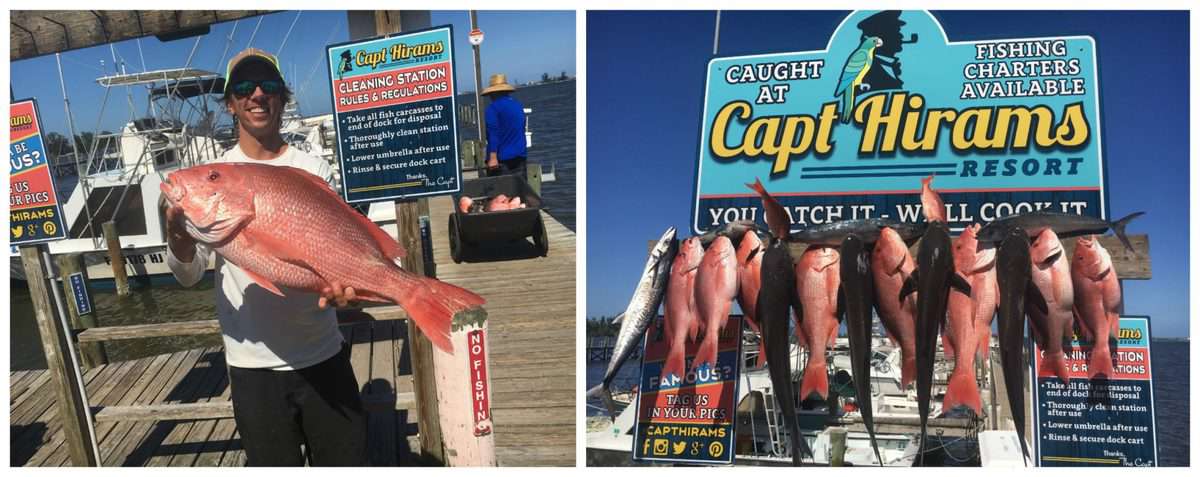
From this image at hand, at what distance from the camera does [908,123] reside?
315cm

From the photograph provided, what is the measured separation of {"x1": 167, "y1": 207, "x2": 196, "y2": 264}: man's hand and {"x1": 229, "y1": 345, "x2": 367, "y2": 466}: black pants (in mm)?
439

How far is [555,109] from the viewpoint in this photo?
46906mm

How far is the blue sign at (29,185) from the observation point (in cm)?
325

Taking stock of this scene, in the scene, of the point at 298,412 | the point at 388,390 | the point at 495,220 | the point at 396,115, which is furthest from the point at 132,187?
the point at 298,412

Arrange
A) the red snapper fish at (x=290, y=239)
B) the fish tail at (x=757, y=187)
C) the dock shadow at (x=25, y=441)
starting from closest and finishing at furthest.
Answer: the red snapper fish at (x=290, y=239) < the fish tail at (x=757, y=187) < the dock shadow at (x=25, y=441)

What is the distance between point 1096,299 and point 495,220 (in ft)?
13.0

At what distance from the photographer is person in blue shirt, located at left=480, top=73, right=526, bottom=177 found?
5875mm

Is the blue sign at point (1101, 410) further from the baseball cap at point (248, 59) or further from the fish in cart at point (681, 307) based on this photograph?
the baseball cap at point (248, 59)

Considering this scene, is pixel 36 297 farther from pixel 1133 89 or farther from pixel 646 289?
pixel 1133 89

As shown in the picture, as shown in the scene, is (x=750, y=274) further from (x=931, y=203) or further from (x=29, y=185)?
(x=29, y=185)

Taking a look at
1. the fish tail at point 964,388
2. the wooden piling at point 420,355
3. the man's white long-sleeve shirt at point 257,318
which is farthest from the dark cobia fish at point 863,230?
the man's white long-sleeve shirt at point 257,318

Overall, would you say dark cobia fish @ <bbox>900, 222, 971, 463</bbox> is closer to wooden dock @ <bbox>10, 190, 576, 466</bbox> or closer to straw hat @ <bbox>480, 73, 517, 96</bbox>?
wooden dock @ <bbox>10, 190, 576, 466</bbox>

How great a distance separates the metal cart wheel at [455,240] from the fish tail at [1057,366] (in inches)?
159

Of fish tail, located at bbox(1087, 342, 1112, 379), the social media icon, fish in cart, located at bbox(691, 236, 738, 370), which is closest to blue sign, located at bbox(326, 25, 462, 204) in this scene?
fish in cart, located at bbox(691, 236, 738, 370)
